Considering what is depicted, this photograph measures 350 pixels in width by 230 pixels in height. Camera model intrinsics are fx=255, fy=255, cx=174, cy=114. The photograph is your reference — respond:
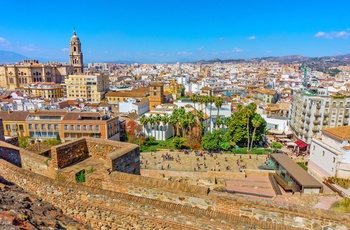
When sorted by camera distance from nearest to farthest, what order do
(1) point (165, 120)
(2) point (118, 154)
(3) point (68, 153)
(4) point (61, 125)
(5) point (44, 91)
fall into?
(2) point (118, 154)
(3) point (68, 153)
(4) point (61, 125)
(1) point (165, 120)
(5) point (44, 91)

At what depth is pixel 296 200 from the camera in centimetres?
2377

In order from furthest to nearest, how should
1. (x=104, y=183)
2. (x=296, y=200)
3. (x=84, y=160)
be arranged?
(x=296, y=200), (x=84, y=160), (x=104, y=183)

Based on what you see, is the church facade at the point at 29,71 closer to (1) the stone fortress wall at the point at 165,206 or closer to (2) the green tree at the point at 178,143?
(2) the green tree at the point at 178,143

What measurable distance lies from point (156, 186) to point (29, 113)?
4502 cm

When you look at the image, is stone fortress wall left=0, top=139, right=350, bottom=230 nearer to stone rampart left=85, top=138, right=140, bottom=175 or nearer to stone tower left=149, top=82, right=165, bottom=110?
stone rampart left=85, top=138, right=140, bottom=175

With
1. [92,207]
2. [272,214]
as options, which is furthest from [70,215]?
[272,214]

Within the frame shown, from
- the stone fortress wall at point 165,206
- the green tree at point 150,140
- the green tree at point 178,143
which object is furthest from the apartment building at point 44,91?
the stone fortress wall at point 165,206

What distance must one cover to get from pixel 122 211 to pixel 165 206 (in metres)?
1.16

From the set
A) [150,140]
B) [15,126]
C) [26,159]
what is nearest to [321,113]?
[150,140]

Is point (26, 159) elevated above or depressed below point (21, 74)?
above

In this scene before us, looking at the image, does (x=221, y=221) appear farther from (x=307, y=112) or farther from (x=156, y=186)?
(x=307, y=112)

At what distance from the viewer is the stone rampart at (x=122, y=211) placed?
581 cm

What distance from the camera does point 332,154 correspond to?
30.6 metres

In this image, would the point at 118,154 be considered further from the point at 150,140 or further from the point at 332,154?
the point at 150,140
